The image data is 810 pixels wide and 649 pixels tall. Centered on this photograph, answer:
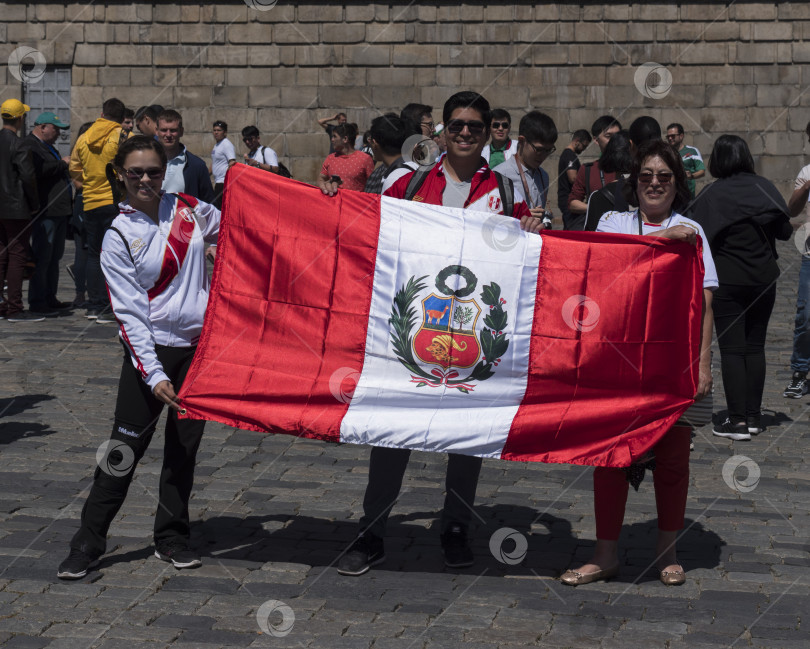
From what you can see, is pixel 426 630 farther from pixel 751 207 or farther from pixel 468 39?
pixel 468 39

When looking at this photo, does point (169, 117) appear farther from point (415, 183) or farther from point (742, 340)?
point (742, 340)

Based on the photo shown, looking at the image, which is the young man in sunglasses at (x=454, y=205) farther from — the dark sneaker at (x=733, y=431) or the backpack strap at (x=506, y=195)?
the dark sneaker at (x=733, y=431)

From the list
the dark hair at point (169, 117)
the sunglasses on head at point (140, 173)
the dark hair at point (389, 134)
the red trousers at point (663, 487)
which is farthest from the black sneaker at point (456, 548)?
the dark hair at point (169, 117)

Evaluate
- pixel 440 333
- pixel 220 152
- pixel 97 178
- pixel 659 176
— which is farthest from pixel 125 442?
pixel 220 152

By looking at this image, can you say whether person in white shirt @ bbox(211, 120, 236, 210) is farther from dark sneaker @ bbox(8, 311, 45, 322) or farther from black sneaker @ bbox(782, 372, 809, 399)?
black sneaker @ bbox(782, 372, 809, 399)

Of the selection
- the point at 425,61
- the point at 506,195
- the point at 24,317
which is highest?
the point at 425,61

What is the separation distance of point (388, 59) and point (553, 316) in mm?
18438

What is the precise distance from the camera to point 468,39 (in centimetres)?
2270

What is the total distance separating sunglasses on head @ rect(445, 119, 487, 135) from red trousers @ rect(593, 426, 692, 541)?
1.50 metres

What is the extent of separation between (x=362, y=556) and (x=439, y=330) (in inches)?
39.9

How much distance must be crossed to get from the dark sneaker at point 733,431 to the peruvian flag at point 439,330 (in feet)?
10.0

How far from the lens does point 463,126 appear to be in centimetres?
522

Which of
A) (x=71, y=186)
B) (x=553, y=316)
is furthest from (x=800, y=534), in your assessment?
(x=71, y=186)

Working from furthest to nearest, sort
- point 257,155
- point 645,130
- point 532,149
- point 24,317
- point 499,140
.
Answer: point 257,155
point 499,140
point 24,317
point 532,149
point 645,130
